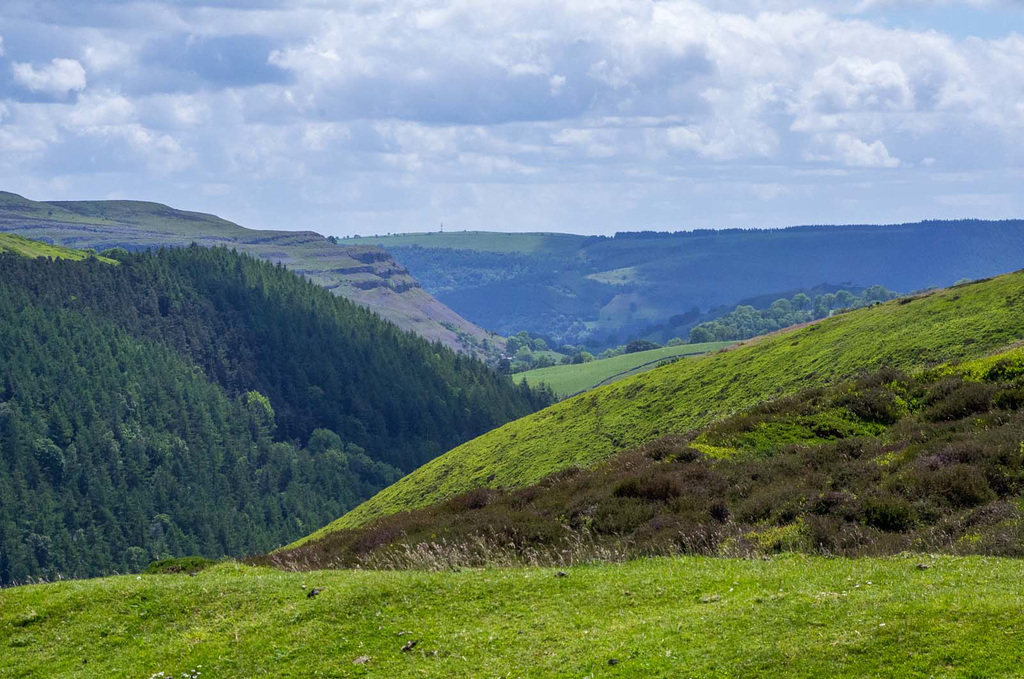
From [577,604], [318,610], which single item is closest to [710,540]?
[577,604]

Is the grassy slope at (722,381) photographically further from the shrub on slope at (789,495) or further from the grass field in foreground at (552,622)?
the grass field in foreground at (552,622)

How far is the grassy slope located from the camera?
198 ft

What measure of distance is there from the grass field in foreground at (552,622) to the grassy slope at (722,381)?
3790cm

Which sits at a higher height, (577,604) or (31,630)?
(577,604)

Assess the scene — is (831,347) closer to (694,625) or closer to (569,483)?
(569,483)

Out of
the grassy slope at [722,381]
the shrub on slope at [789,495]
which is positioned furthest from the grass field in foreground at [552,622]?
the grassy slope at [722,381]

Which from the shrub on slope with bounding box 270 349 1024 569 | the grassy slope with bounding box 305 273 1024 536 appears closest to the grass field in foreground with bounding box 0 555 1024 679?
the shrub on slope with bounding box 270 349 1024 569

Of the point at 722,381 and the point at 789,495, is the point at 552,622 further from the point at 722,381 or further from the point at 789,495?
the point at 722,381

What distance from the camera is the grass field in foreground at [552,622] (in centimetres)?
1694

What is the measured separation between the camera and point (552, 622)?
20469 mm

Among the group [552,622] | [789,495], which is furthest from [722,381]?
[552,622]

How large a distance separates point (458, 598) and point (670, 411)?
5017cm

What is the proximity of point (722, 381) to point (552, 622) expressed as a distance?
177 ft

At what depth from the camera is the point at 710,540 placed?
2794 cm
